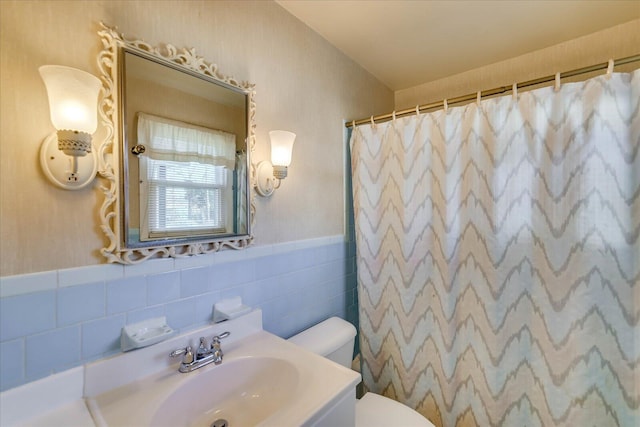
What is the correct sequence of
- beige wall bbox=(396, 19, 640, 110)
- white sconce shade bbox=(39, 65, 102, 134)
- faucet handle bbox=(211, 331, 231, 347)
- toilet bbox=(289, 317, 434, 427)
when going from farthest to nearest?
beige wall bbox=(396, 19, 640, 110) → toilet bbox=(289, 317, 434, 427) → faucet handle bbox=(211, 331, 231, 347) → white sconce shade bbox=(39, 65, 102, 134)

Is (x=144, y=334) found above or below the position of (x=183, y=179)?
below

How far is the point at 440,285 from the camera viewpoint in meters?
1.43

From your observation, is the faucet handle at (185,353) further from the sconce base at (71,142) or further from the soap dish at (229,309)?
the sconce base at (71,142)

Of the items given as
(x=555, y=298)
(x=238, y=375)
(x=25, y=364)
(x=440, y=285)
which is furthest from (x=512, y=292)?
(x=25, y=364)

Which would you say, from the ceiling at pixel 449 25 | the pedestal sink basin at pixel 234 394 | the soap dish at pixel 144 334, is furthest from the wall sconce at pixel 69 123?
the ceiling at pixel 449 25

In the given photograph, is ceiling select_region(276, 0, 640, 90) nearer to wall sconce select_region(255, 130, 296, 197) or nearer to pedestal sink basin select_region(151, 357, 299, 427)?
wall sconce select_region(255, 130, 296, 197)

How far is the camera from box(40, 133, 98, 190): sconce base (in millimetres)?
709

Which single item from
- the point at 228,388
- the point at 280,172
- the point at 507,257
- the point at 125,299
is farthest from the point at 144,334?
the point at 507,257

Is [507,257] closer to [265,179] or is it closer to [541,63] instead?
[265,179]

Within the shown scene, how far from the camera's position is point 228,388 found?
96 centimetres

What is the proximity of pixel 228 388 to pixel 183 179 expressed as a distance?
76cm

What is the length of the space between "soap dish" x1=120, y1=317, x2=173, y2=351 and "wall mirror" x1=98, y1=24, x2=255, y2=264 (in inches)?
8.4

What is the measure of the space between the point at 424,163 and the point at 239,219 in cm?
102

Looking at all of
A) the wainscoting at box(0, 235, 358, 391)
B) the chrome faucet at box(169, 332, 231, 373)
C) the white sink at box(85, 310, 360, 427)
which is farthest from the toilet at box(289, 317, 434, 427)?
the chrome faucet at box(169, 332, 231, 373)
